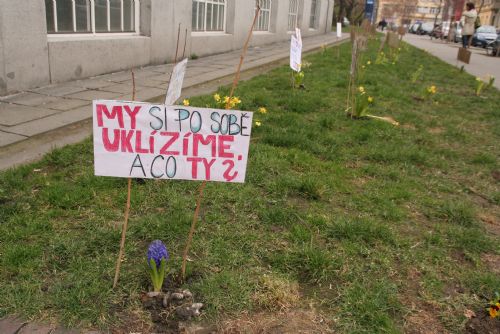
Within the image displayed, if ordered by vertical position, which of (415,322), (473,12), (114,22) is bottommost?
(415,322)

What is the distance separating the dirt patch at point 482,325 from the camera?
2.10m

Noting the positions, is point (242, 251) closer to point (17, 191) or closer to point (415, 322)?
point (415, 322)

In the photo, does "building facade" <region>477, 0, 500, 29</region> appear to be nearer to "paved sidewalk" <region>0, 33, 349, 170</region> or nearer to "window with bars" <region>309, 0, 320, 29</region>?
"window with bars" <region>309, 0, 320, 29</region>

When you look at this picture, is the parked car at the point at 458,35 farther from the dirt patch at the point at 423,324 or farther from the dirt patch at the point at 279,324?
the dirt patch at the point at 279,324

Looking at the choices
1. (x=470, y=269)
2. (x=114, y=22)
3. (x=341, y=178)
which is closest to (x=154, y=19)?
(x=114, y=22)

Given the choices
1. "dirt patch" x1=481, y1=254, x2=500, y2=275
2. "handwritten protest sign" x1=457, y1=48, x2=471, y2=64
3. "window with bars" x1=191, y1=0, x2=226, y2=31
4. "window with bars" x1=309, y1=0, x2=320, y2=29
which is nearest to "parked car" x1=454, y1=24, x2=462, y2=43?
"window with bars" x1=309, y1=0, x2=320, y2=29

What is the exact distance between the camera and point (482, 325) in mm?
2135

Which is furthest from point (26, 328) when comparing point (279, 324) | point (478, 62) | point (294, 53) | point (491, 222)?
point (478, 62)

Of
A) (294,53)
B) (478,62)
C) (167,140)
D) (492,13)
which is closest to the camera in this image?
(167,140)

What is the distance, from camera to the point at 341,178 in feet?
12.4

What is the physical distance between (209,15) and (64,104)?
23.5 feet

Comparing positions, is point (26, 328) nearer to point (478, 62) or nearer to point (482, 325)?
point (482, 325)

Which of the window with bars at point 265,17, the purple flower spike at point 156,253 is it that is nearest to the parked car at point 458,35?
the window with bars at point 265,17

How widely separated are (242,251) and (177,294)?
588 millimetres
